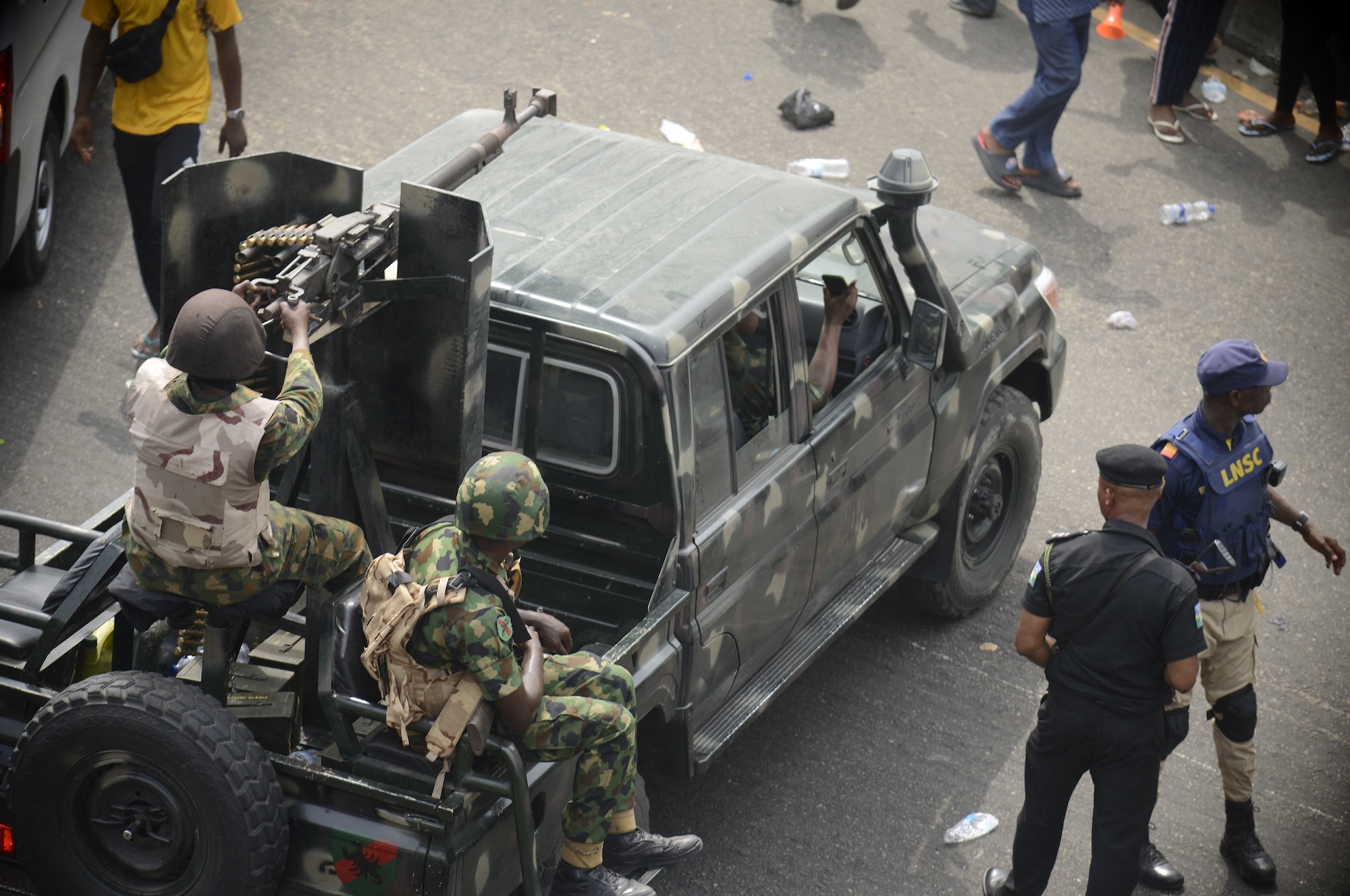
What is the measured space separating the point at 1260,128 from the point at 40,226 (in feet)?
28.5

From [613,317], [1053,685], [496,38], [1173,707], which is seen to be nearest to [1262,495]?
[1173,707]

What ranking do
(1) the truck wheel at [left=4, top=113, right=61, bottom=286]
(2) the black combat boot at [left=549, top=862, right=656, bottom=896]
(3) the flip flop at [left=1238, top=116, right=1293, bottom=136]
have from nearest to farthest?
(2) the black combat boot at [left=549, top=862, right=656, bottom=896] → (1) the truck wheel at [left=4, top=113, right=61, bottom=286] → (3) the flip flop at [left=1238, top=116, right=1293, bottom=136]

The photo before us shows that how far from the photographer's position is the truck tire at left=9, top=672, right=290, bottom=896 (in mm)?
3605

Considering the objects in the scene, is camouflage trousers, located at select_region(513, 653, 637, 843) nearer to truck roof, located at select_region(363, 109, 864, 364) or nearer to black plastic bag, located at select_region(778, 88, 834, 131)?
truck roof, located at select_region(363, 109, 864, 364)

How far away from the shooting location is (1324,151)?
10.8m

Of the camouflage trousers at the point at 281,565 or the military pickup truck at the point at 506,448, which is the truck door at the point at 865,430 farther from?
the camouflage trousers at the point at 281,565

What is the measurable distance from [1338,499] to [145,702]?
6.32 metres

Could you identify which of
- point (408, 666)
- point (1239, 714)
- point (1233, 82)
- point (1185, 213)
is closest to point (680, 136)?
point (1185, 213)

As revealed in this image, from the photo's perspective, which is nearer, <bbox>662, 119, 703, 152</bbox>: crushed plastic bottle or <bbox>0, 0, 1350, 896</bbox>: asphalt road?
<bbox>0, 0, 1350, 896</bbox>: asphalt road

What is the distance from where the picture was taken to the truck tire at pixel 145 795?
3.61m

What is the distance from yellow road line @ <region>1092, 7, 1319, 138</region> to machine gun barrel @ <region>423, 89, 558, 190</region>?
24.3 ft

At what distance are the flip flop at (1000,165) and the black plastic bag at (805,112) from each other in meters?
1.09

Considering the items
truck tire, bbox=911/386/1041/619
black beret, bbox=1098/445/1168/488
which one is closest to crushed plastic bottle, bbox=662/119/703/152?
truck tire, bbox=911/386/1041/619

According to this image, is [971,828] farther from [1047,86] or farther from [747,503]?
[1047,86]
